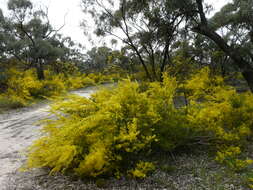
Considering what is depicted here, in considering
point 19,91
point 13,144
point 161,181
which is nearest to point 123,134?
point 161,181

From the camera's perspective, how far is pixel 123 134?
7.95 feet

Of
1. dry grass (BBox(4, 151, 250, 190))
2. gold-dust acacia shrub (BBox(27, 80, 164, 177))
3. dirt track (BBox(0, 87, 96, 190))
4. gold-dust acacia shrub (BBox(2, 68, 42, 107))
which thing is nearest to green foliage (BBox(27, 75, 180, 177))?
gold-dust acacia shrub (BBox(27, 80, 164, 177))

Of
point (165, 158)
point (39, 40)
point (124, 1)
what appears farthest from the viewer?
point (39, 40)

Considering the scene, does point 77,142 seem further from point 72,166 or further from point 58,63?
point 58,63

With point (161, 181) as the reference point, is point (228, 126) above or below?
above

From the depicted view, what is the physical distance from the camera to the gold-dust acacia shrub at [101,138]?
7.69 feet

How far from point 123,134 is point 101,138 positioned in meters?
0.30

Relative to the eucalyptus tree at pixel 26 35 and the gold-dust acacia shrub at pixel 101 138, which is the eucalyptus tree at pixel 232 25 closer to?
the gold-dust acacia shrub at pixel 101 138

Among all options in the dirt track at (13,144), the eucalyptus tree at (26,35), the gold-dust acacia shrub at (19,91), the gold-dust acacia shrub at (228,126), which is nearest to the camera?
the dirt track at (13,144)

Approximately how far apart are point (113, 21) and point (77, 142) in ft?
30.4

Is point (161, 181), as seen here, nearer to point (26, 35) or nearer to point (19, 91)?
point (19, 91)

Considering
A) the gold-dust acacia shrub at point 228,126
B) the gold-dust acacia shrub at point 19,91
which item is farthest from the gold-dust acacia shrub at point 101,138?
the gold-dust acacia shrub at point 19,91

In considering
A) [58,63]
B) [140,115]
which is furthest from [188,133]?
[58,63]

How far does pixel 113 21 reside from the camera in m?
10.6
